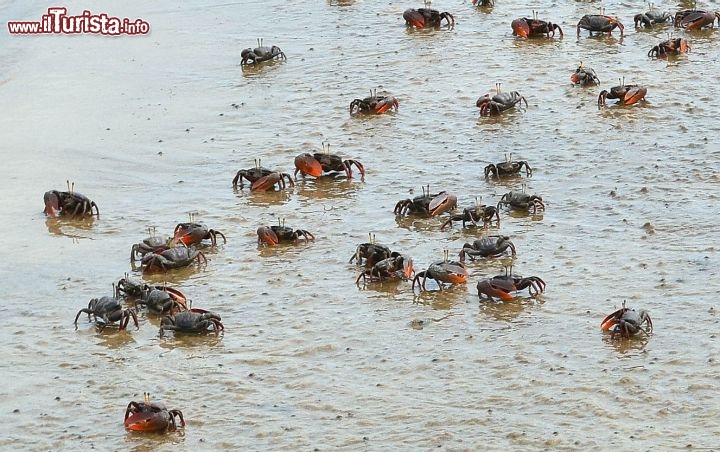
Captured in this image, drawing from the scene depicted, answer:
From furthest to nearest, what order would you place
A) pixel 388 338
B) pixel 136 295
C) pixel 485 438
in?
pixel 136 295, pixel 388 338, pixel 485 438

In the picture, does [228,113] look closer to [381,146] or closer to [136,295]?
[381,146]

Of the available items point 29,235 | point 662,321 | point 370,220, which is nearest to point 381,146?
point 370,220

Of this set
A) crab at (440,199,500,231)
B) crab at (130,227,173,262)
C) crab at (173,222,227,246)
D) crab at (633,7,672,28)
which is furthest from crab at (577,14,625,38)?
crab at (130,227,173,262)

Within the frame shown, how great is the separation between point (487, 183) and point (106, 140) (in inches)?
194

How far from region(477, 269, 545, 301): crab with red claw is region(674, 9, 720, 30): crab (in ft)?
31.7

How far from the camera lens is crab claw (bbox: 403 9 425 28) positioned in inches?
836

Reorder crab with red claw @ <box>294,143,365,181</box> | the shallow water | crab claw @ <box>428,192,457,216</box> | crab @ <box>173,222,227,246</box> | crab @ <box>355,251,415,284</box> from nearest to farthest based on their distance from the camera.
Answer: the shallow water < crab @ <box>355,251,415,284</box> < crab @ <box>173,222,227,246</box> < crab claw @ <box>428,192,457,216</box> < crab with red claw @ <box>294,143,365,181</box>

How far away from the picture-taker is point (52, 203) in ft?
47.4

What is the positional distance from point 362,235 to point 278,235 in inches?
34.3

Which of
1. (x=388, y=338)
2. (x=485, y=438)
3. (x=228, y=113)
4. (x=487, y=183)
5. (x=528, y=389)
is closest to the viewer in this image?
(x=485, y=438)

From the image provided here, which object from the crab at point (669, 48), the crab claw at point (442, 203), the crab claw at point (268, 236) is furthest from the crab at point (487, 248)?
the crab at point (669, 48)

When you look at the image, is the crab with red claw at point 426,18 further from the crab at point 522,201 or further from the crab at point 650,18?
the crab at point 522,201

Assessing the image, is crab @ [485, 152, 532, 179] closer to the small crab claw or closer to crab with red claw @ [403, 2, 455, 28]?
the small crab claw

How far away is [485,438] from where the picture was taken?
9570mm
